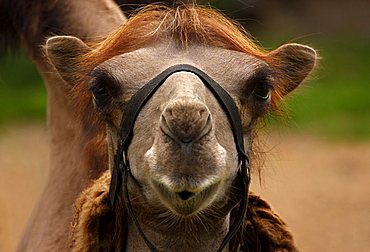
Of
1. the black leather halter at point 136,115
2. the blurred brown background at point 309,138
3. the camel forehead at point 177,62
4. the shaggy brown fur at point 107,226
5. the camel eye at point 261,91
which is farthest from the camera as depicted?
the blurred brown background at point 309,138

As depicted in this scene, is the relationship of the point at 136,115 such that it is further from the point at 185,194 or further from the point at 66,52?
the point at 66,52

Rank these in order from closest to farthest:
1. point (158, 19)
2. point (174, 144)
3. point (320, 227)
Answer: point (174, 144) → point (158, 19) → point (320, 227)

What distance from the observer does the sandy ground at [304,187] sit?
40.3ft

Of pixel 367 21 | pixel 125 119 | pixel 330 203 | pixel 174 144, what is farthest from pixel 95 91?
pixel 367 21

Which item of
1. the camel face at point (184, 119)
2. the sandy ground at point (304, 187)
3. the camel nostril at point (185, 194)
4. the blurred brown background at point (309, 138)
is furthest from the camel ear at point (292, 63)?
the sandy ground at point (304, 187)

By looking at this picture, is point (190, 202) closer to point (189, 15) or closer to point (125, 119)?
point (125, 119)

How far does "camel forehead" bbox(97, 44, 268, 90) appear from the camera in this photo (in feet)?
15.6

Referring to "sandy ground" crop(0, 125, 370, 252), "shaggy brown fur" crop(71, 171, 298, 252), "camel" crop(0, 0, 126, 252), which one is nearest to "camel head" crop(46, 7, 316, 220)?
"shaggy brown fur" crop(71, 171, 298, 252)

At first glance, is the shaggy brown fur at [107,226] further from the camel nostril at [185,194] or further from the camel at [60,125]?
the camel nostril at [185,194]

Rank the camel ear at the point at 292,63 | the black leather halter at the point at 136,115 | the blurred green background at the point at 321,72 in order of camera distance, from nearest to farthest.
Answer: the black leather halter at the point at 136,115 < the camel ear at the point at 292,63 < the blurred green background at the point at 321,72

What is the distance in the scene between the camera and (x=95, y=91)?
491 centimetres

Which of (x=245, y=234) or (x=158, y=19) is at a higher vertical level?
(x=158, y=19)

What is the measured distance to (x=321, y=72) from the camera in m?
21.1

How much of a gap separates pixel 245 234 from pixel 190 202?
3.02 feet
